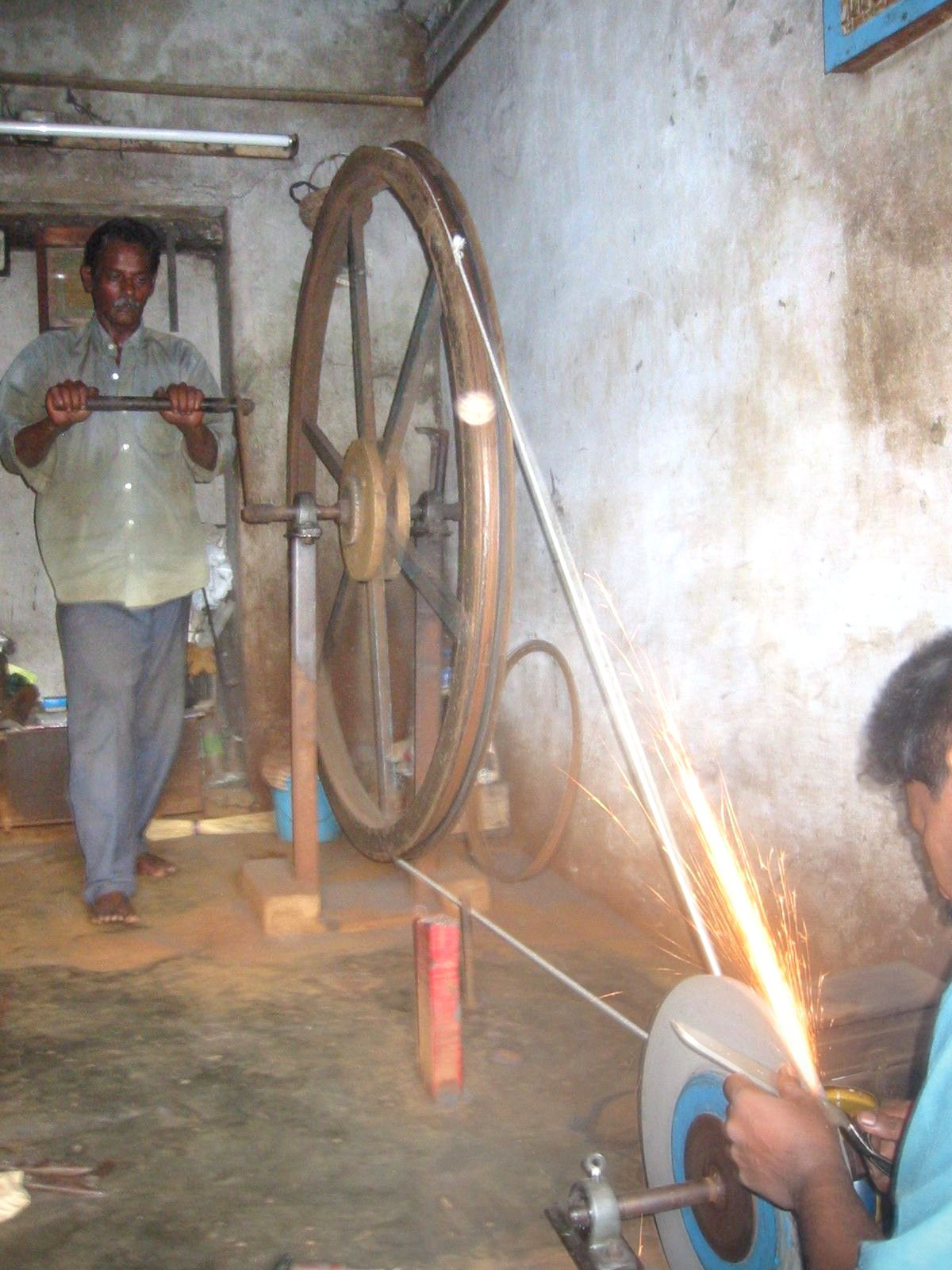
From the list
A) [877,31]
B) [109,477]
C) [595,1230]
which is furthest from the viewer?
[109,477]

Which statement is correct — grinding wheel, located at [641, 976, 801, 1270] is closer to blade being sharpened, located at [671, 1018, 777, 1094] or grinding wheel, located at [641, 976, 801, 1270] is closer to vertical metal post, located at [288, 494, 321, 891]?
blade being sharpened, located at [671, 1018, 777, 1094]

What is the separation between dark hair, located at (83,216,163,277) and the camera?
129 inches

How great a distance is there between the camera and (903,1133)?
3.80 feet

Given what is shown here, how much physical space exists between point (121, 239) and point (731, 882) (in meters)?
2.47

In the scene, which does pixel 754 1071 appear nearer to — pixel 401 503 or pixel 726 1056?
pixel 726 1056

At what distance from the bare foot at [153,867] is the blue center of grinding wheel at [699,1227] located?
253 centimetres

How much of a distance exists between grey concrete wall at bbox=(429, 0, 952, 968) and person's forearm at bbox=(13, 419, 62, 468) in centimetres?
148

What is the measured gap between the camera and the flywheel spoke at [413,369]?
2.72 metres

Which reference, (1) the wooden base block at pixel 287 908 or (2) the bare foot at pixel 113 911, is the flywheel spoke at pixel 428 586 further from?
(2) the bare foot at pixel 113 911

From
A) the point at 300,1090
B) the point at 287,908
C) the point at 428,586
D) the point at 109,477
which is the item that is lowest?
the point at 300,1090

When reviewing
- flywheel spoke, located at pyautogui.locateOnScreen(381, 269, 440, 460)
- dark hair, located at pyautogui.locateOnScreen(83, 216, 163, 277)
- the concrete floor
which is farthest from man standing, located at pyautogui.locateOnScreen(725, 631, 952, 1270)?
dark hair, located at pyautogui.locateOnScreen(83, 216, 163, 277)

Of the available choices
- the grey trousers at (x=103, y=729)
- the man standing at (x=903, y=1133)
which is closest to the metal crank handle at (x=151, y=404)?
the grey trousers at (x=103, y=729)

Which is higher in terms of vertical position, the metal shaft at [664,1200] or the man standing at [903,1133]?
the man standing at [903,1133]

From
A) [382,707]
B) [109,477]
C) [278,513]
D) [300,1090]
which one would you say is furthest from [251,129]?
[300,1090]
